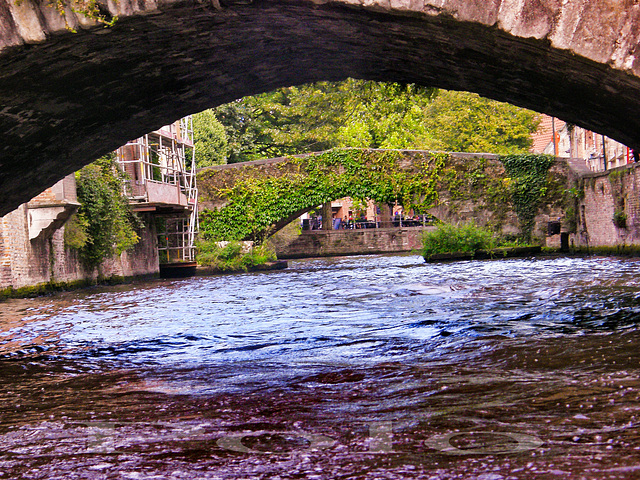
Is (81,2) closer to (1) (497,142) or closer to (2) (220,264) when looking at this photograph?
(2) (220,264)

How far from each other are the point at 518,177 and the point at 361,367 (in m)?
18.7

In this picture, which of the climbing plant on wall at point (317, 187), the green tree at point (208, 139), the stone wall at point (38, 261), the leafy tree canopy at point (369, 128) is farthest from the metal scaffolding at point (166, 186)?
the leafy tree canopy at point (369, 128)

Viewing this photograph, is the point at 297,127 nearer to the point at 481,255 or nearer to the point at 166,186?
the point at 166,186

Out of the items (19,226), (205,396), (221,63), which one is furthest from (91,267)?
(205,396)

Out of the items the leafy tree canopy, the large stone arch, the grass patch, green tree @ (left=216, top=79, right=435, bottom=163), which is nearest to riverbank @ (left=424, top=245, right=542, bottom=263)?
the grass patch

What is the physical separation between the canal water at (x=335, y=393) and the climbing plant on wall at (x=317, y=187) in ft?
45.9

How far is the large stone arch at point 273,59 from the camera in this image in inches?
142

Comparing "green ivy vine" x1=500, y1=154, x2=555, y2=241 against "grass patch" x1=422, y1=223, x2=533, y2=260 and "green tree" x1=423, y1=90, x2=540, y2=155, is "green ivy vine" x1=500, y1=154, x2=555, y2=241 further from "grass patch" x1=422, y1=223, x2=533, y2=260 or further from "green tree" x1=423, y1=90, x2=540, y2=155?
"green tree" x1=423, y1=90, x2=540, y2=155

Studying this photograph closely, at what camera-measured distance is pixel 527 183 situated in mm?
21656

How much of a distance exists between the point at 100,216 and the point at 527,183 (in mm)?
13636

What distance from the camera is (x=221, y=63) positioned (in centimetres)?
512

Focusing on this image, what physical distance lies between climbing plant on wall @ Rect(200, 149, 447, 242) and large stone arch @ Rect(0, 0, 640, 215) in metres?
15.9

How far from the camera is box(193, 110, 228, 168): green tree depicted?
2803 centimetres

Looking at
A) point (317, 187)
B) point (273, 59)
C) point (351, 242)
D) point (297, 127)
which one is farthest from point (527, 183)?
point (273, 59)
